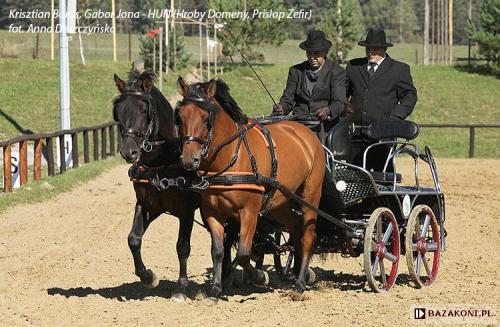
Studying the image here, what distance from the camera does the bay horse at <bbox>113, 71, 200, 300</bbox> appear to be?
313 inches

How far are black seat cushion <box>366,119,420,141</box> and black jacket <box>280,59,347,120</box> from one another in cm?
37

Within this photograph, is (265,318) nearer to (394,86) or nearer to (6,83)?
(394,86)

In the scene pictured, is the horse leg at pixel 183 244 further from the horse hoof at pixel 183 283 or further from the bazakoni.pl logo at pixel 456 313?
the bazakoni.pl logo at pixel 456 313

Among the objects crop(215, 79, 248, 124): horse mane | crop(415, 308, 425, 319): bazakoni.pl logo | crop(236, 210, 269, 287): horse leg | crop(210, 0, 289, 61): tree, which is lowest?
crop(415, 308, 425, 319): bazakoni.pl logo

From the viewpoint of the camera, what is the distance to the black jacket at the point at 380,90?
31.3 ft

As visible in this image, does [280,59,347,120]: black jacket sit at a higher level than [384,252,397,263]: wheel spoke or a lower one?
→ higher

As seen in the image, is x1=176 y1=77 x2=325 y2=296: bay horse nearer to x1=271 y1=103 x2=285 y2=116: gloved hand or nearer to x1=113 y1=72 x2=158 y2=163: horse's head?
x1=113 y1=72 x2=158 y2=163: horse's head

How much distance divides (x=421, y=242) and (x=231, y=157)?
7.98 feet

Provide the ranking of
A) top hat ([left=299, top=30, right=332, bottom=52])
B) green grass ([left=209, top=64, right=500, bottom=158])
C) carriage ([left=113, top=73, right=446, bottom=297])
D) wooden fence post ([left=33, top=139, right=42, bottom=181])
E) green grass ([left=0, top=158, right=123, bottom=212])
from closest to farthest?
carriage ([left=113, top=73, right=446, bottom=297]) < top hat ([left=299, top=30, right=332, bottom=52]) < green grass ([left=0, top=158, right=123, bottom=212]) < wooden fence post ([left=33, top=139, right=42, bottom=181]) < green grass ([left=209, top=64, right=500, bottom=158])

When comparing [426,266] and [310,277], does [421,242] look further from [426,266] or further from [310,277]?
[310,277]

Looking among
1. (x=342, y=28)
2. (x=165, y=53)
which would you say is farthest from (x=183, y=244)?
(x=342, y=28)

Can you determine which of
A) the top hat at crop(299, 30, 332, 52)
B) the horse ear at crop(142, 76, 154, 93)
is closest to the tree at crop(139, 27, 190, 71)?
the top hat at crop(299, 30, 332, 52)

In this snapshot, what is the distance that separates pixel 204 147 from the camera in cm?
746

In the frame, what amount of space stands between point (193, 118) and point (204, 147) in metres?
0.24
